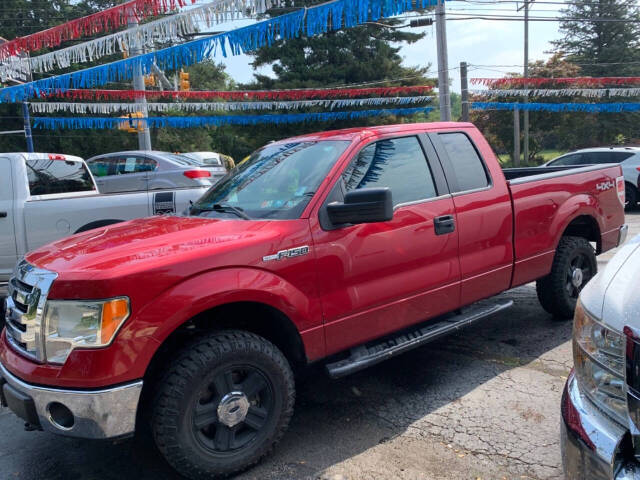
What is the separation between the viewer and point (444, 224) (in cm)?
387

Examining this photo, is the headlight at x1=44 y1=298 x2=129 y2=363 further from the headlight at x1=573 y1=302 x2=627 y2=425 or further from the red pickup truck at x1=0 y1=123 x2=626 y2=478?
the headlight at x1=573 y1=302 x2=627 y2=425

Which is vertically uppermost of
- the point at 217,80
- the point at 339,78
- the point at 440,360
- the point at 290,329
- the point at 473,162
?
the point at 217,80

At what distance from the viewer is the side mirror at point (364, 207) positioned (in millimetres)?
3080

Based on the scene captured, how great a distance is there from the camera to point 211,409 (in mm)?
2844

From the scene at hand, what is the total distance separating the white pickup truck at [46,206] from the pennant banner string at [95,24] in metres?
3.92

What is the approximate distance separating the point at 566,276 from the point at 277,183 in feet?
9.80

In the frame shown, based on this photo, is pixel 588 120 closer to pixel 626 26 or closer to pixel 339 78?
pixel 626 26

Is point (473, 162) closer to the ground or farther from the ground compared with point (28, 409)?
farther from the ground

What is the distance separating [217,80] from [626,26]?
34370mm

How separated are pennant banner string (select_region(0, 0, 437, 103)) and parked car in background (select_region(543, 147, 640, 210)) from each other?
7.06 m

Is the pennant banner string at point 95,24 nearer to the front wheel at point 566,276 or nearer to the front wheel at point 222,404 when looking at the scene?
the front wheel at point 566,276

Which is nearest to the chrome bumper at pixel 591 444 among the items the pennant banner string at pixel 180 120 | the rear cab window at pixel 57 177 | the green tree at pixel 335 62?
the rear cab window at pixel 57 177

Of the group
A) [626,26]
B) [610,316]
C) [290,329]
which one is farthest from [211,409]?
[626,26]

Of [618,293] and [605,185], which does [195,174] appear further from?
[618,293]
